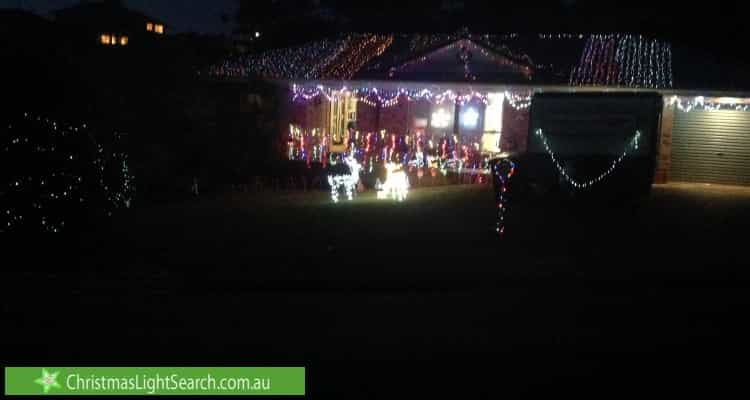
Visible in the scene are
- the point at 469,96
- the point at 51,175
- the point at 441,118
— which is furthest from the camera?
the point at 441,118

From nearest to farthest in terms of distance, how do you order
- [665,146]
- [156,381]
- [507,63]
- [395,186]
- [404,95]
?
[156,381], [395,186], [665,146], [507,63], [404,95]

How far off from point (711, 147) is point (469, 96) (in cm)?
623

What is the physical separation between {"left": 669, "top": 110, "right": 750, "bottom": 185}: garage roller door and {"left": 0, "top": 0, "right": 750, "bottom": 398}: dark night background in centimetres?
429

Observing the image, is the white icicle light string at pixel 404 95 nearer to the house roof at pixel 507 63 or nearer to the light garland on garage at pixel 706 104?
the house roof at pixel 507 63

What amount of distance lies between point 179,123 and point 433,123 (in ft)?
26.2

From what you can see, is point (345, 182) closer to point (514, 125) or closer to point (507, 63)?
point (507, 63)

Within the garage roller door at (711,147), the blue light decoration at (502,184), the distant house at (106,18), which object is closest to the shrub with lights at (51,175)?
the blue light decoration at (502,184)

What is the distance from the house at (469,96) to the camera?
2209 centimetres

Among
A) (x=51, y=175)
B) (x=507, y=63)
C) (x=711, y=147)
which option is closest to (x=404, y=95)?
(x=507, y=63)

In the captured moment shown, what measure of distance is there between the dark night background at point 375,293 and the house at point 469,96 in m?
4.33

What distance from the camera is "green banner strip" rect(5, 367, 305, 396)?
639cm

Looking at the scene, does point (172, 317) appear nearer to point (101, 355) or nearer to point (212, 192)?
point (101, 355)

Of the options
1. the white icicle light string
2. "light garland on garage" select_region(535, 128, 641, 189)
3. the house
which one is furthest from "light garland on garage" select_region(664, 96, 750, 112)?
"light garland on garage" select_region(535, 128, 641, 189)

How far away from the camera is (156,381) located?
6527 millimetres
